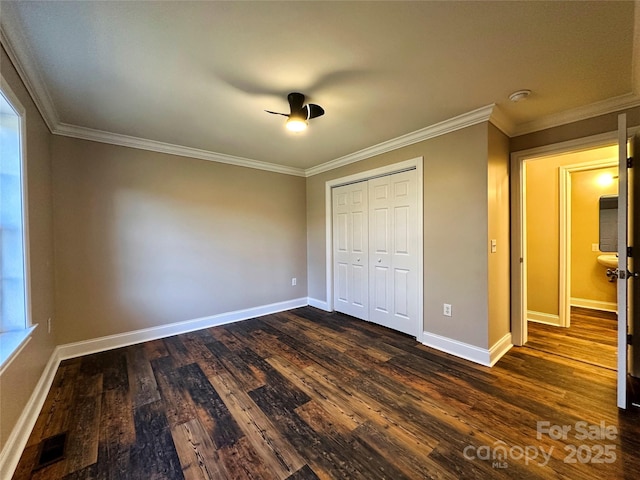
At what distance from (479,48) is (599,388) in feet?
8.87

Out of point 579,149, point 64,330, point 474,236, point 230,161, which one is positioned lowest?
point 64,330

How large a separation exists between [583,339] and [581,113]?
2468 mm

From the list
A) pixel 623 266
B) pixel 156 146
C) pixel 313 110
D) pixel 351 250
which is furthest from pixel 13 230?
pixel 623 266

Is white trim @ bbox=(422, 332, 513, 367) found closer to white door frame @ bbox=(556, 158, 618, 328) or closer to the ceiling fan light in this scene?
white door frame @ bbox=(556, 158, 618, 328)

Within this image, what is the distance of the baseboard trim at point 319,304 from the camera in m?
4.20

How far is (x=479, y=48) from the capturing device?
157cm

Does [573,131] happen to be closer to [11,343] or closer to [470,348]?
[470,348]

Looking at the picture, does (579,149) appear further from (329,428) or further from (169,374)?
(169,374)

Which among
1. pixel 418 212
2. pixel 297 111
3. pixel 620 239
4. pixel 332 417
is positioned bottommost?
pixel 332 417

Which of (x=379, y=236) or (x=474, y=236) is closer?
(x=474, y=236)

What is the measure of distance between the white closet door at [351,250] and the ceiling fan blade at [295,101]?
5.64 feet

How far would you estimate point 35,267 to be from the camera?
6.43ft

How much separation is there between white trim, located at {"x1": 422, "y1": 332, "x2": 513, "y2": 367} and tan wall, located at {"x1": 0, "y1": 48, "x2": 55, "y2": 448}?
3238 millimetres

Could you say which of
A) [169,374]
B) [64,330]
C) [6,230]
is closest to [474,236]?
[169,374]
